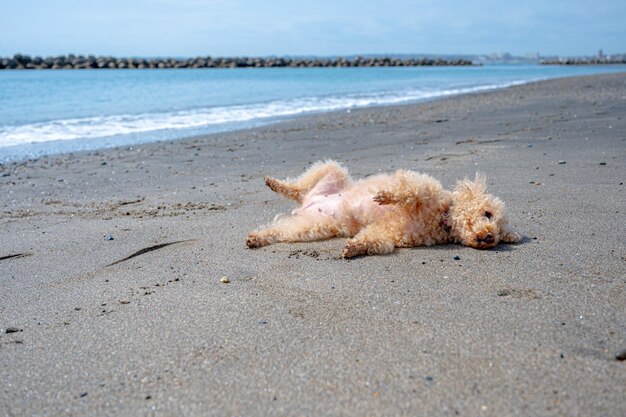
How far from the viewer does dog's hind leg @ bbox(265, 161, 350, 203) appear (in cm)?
512

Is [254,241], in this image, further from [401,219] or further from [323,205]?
[401,219]

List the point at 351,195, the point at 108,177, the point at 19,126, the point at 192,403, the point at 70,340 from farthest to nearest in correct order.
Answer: the point at 19,126 → the point at 108,177 → the point at 351,195 → the point at 70,340 → the point at 192,403

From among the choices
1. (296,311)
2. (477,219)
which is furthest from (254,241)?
(477,219)

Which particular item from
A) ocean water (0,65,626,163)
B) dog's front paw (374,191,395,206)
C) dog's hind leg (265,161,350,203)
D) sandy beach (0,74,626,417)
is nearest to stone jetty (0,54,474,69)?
ocean water (0,65,626,163)

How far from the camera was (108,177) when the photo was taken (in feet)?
25.8

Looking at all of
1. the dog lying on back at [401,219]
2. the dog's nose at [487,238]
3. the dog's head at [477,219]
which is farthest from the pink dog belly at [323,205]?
the dog's nose at [487,238]

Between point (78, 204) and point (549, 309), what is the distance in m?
5.07

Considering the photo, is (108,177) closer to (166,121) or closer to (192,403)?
(192,403)

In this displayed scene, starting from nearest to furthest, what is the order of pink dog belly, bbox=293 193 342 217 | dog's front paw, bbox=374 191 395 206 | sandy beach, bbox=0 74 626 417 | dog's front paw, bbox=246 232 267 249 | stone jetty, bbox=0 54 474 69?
sandy beach, bbox=0 74 626 417
dog's front paw, bbox=374 191 395 206
dog's front paw, bbox=246 232 267 249
pink dog belly, bbox=293 193 342 217
stone jetty, bbox=0 54 474 69

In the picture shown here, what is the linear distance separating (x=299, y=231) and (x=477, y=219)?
1.40 meters

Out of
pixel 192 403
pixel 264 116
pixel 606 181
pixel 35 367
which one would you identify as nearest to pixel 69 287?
pixel 35 367

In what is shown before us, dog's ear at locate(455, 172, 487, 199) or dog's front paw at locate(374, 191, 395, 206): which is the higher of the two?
dog's ear at locate(455, 172, 487, 199)

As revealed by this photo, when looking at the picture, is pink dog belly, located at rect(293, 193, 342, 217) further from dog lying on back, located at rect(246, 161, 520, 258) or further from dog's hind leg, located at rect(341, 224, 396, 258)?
dog's hind leg, located at rect(341, 224, 396, 258)

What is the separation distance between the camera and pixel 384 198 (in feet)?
14.2
